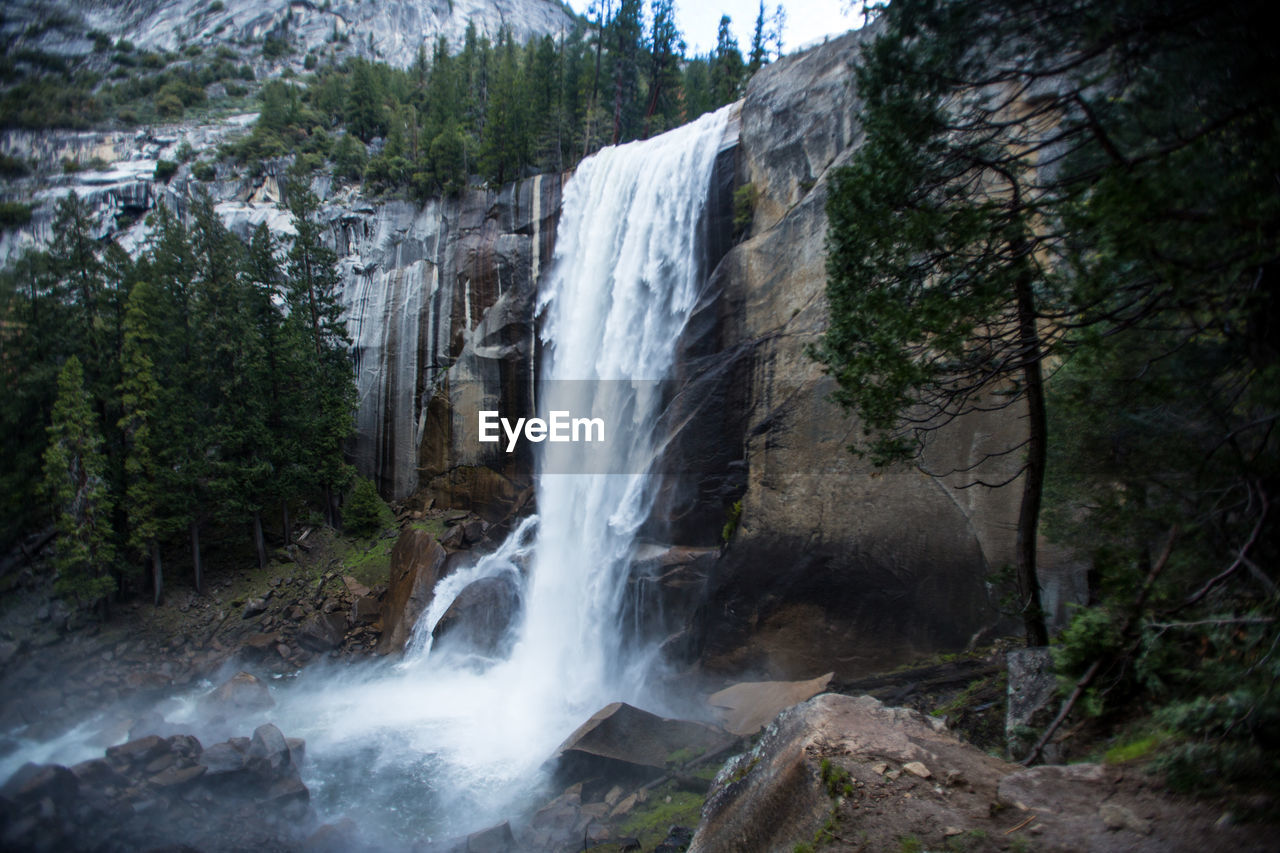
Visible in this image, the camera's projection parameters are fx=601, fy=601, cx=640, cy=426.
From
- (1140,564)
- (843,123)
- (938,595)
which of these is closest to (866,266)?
(1140,564)

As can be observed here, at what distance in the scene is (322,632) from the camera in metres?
20.2

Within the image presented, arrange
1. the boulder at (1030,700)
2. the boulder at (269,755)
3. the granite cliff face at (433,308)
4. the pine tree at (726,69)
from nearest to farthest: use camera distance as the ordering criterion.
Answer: the boulder at (1030,700)
the boulder at (269,755)
the granite cliff face at (433,308)
the pine tree at (726,69)

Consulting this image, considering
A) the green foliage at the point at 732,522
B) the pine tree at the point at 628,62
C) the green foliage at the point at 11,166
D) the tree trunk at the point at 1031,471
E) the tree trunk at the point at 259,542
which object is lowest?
the tree trunk at the point at 259,542

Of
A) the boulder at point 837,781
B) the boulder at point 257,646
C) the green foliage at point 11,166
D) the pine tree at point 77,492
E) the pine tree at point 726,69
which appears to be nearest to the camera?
the boulder at point 837,781

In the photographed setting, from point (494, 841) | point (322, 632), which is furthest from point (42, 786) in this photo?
point (322, 632)

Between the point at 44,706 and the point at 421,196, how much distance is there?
26760 mm

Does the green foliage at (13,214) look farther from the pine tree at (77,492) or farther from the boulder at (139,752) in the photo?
the boulder at (139,752)

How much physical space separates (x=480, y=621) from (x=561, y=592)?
9.45ft

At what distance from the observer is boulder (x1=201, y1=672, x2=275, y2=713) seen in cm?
1588

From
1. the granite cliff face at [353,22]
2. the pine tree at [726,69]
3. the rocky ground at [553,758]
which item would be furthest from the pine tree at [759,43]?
the rocky ground at [553,758]

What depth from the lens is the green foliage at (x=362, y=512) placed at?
2570 centimetres

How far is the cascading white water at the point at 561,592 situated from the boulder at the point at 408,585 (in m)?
0.59

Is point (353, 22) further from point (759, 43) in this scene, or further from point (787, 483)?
point (787, 483)

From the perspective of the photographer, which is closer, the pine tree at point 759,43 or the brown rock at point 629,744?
the brown rock at point 629,744
